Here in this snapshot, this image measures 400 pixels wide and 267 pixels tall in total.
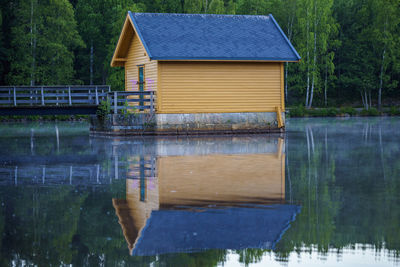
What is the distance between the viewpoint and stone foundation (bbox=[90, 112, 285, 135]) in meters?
29.8

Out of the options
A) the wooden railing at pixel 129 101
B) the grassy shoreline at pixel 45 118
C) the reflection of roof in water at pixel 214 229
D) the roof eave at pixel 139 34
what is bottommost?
the reflection of roof in water at pixel 214 229

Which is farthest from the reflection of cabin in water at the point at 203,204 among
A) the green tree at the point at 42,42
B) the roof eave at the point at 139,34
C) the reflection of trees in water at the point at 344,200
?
the green tree at the point at 42,42

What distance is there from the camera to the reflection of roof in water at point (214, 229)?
716 centimetres

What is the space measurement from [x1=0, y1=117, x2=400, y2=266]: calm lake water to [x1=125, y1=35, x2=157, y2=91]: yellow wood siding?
14.5m

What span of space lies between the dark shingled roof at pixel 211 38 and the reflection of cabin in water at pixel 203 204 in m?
15.1

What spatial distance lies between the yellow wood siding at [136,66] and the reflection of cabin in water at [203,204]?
1595 centimetres

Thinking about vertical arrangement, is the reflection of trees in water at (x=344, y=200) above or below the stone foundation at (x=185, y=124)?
below

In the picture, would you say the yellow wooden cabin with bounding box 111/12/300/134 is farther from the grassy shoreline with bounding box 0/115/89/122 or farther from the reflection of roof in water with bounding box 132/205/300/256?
the grassy shoreline with bounding box 0/115/89/122

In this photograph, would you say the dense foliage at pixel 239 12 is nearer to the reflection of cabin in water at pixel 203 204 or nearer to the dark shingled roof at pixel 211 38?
the dark shingled roof at pixel 211 38

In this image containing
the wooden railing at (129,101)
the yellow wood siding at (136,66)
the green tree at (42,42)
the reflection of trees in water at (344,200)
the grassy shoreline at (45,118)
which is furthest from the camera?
the green tree at (42,42)

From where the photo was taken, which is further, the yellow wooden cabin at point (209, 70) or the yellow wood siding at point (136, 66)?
the yellow wood siding at point (136, 66)

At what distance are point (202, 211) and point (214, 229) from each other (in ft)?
4.10

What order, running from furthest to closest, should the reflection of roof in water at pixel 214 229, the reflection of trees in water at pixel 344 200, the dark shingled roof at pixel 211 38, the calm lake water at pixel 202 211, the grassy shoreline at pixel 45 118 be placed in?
the grassy shoreline at pixel 45 118, the dark shingled roof at pixel 211 38, the reflection of trees in water at pixel 344 200, the reflection of roof in water at pixel 214 229, the calm lake water at pixel 202 211

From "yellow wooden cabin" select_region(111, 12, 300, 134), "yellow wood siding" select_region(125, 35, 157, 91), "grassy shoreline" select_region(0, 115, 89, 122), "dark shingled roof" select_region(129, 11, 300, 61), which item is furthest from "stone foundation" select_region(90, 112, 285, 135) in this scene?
"grassy shoreline" select_region(0, 115, 89, 122)
